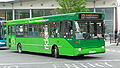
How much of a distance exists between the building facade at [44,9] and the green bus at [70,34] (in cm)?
2971

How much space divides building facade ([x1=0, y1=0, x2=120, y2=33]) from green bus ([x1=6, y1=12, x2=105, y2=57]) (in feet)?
97.5

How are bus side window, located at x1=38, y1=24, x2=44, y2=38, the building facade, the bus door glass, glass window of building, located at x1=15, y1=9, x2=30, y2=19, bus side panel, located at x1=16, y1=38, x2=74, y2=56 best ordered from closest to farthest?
the bus door glass < bus side panel, located at x1=16, y1=38, x2=74, y2=56 < bus side window, located at x1=38, y1=24, x2=44, y2=38 < the building facade < glass window of building, located at x1=15, y1=9, x2=30, y2=19

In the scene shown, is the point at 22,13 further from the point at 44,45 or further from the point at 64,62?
the point at 64,62

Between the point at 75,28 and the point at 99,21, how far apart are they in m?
1.91

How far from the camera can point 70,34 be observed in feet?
55.6

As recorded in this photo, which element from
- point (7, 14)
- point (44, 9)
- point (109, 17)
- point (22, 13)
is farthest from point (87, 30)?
point (7, 14)

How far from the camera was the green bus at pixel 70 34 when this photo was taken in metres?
16.7

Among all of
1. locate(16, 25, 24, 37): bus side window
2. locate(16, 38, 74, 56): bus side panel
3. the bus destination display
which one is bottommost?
locate(16, 38, 74, 56): bus side panel

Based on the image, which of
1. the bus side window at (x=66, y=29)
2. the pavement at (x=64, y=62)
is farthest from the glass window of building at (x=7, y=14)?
the bus side window at (x=66, y=29)

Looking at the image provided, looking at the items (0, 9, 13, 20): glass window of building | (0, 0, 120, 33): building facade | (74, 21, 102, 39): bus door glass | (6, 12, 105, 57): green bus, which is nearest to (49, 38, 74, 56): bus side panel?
(6, 12, 105, 57): green bus

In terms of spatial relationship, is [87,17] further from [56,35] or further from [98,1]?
Answer: [98,1]

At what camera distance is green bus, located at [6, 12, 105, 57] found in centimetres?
1673

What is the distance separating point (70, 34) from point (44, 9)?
36.0 metres

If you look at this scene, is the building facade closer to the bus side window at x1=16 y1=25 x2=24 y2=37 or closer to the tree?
the tree
